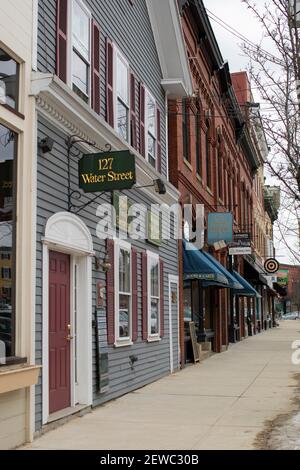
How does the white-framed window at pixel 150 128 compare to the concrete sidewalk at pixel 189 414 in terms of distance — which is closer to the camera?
the concrete sidewalk at pixel 189 414

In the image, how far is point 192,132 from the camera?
18.4 metres

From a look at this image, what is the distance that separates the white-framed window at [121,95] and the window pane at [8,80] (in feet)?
12.7

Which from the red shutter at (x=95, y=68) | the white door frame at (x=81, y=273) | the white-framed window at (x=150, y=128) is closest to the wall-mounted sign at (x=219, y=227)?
the white-framed window at (x=150, y=128)

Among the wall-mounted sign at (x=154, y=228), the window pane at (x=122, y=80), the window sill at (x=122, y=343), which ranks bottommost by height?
the window sill at (x=122, y=343)

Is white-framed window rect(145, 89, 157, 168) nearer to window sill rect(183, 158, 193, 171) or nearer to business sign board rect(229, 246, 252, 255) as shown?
window sill rect(183, 158, 193, 171)

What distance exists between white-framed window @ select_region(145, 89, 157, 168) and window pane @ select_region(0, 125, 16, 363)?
6.36m

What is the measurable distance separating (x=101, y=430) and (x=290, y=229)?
5525mm

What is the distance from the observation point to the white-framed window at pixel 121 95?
11492 millimetres

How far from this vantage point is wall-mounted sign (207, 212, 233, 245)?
62.9 feet

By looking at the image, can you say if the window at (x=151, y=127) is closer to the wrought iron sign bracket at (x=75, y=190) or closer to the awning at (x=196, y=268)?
the awning at (x=196, y=268)

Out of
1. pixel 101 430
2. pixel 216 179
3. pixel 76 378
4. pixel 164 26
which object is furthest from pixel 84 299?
pixel 216 179

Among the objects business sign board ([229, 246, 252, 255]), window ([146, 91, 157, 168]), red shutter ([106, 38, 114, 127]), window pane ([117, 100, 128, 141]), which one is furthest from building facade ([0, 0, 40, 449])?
business sign board ([229, 246, 252, 255])

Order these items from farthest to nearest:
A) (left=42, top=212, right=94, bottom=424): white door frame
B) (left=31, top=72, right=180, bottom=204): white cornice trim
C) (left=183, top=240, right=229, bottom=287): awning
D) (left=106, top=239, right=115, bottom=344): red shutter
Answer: (left=183, top=240, right=229, bottom=287): awning < (left=106, top=239, right=115, bottom=344): red shutter < (left=42, top=212, right=94, bottom=424): white door frame < (left=31, top=72, right=180, bottom=204): white cornice trim
